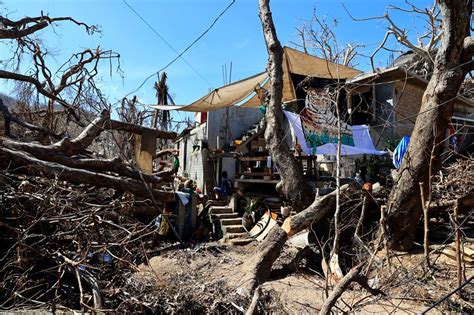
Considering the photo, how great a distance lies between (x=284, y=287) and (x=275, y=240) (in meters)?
0.85

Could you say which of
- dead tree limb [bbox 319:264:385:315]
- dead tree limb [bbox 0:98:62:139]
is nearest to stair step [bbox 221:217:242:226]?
dead tree limb [bbox 0:98:62:139]

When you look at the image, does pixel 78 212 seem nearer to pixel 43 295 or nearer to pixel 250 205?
pixel 43 295

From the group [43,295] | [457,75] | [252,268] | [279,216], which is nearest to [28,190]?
[43,295]

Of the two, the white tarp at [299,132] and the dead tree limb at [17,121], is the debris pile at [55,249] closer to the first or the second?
the dead tree limb at [17,121]

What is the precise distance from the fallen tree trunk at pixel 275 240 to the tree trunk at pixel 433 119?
3.59 feet

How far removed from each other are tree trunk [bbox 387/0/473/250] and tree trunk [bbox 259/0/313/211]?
1.91 metres

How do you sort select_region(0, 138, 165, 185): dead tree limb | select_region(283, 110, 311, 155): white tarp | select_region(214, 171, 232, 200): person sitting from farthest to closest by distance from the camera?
select_region(214, 171, 232, 200): person sitting, select_region(283, 110, 311, 155): white tarp, select_region(0, 138, 165, 185): dead tree limb

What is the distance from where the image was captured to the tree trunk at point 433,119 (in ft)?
20.2

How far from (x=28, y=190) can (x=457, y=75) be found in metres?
7.81

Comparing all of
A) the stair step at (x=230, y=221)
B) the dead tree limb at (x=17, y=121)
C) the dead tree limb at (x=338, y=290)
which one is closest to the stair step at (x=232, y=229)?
the stair step at (x=230, y=221)

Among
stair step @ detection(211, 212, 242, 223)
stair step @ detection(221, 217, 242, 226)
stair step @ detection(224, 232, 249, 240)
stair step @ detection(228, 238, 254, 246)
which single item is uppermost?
stair step @ detection(211, 212, 242, 223)

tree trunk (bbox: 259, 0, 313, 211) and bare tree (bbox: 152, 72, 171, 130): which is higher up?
bare tree (bbox: 152, 72, 171, 130)

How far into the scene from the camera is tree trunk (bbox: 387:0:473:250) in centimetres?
616

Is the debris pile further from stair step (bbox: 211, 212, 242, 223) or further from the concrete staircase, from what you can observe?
stair step (bbox: 211, 212, 242, 223)
